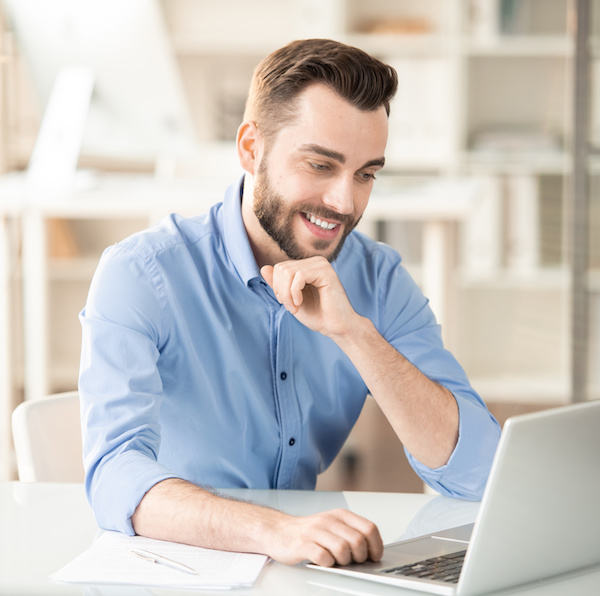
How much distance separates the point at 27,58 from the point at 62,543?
72.4 inches

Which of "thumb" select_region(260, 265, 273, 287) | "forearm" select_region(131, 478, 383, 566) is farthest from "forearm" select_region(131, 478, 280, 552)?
"thumb" select_region(260, 265, 273, 287)

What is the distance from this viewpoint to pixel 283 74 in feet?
3.97

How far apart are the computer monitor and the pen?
5.20 feet

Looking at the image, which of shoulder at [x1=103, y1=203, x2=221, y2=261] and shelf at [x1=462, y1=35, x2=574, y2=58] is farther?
shelf at [x1=462, y1=35, x2=574, y2=58]

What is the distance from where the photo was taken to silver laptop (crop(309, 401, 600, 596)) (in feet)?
2.26

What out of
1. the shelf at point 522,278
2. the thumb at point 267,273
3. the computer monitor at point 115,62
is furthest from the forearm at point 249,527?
the shelf at point 522,278

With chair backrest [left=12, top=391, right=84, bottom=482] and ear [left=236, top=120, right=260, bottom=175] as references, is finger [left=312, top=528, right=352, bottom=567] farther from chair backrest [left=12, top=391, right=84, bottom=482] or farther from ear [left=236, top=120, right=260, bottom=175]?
ear [left=236, top=120, right=260, bottom=175]

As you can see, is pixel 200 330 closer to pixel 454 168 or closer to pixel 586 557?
pixel 586 557

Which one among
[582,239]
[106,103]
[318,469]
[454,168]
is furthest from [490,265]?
[318,469]

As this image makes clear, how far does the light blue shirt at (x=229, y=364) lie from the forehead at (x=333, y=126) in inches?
6.0

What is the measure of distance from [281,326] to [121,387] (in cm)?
27

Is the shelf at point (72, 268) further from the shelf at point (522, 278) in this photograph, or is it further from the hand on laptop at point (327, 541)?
the hand on laptop at point (327, 541)

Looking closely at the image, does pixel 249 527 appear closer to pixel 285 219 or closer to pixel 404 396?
pixel 404 396

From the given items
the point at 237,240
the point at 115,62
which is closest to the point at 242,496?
the point at 237,240
